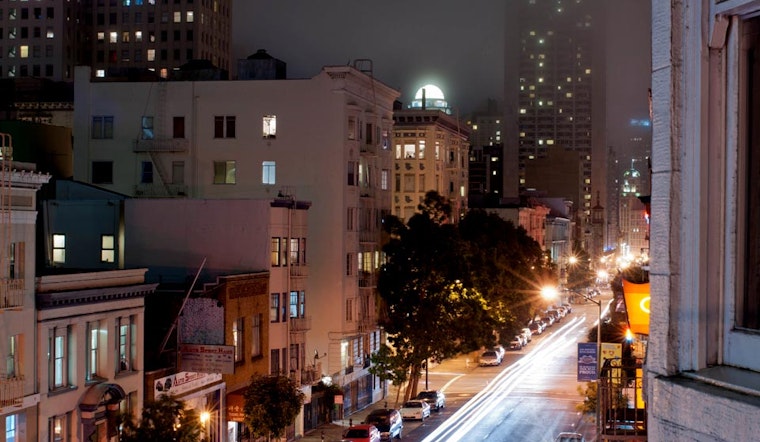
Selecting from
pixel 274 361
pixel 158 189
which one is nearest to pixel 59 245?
pixel 274 361

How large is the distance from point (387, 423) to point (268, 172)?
1891 cm

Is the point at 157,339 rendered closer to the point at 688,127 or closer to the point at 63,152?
the point at 63,152

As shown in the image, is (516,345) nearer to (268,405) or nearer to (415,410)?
(415,410)

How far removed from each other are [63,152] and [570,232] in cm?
12857

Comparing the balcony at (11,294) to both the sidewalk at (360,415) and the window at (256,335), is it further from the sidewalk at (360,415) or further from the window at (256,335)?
the sidewalk at (360,415)

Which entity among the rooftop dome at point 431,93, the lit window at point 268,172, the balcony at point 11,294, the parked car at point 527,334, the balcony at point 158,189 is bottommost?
the parked car at point 527,334

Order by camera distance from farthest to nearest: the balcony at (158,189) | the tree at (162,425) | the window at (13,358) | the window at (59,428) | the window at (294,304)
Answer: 1. the balcony at (158,189)
2. the window at (294,304)
3. the window at (59,428)
4. the tree at (162,425)
5. the window at (13,358)

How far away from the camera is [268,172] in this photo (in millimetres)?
64938

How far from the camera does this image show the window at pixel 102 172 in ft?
221

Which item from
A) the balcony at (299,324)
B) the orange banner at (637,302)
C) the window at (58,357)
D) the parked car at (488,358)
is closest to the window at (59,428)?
the window at (58,357)

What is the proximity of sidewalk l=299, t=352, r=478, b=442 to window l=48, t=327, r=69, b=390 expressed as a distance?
65.8ft

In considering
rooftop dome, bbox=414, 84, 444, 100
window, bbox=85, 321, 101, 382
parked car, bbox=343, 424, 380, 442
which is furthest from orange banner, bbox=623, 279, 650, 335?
rooftop dome, bbox=414, 84, 444, 100

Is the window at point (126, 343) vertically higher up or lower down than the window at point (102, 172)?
lower down

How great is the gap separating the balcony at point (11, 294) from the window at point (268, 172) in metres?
32.8
